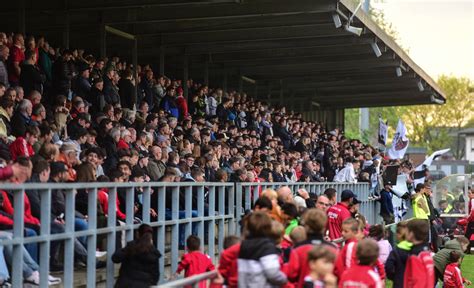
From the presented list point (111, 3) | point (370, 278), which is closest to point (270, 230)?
point (370, 278)

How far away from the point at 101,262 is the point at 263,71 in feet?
85.4

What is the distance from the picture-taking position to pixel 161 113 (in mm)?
23516

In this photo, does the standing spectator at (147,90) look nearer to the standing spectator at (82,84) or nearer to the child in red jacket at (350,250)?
the standing spectator at (82,84)

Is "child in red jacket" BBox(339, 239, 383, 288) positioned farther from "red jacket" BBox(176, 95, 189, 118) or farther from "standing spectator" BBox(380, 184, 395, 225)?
"standing spectator" BBox(380, 184, 395, 225)

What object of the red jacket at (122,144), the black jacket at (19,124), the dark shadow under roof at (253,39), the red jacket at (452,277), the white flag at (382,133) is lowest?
the red jacket at (452,277)

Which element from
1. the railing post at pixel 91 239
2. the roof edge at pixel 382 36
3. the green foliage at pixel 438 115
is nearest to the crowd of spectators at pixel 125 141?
the railing post at pixel 91 239

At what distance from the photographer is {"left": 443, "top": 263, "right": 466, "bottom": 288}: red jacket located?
822 inches

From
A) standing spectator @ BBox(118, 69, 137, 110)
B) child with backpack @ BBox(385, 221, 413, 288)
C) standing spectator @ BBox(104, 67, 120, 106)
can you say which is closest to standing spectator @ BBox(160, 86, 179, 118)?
standing spectator @ BBox(118, 69, 137, 110)

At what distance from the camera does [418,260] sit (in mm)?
12172

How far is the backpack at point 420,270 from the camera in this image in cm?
1213

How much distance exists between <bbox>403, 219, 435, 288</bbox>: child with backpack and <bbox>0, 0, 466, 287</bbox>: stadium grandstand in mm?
1261

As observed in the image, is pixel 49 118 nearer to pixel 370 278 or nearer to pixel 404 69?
pixel 370 278

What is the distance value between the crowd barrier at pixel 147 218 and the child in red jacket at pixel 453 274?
11.0 feet

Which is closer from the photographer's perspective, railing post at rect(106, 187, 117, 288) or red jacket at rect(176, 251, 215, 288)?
railing post at rect(106, 187, 117, 288)
